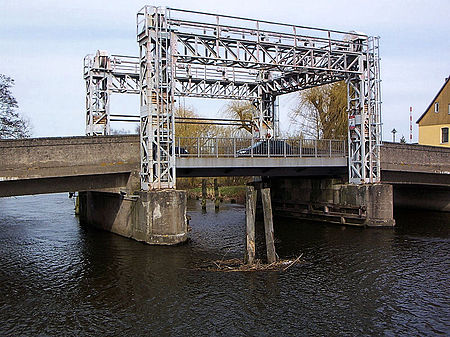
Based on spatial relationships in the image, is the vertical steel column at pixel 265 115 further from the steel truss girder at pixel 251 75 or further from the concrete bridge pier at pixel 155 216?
the concrete bridge pier at pixel 155 216

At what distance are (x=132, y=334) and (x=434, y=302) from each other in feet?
26.6

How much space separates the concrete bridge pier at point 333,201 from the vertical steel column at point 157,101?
10368mm

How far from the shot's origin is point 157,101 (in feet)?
65.3

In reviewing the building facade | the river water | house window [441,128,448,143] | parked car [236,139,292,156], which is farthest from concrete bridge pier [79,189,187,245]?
house window [441,128,448,143]

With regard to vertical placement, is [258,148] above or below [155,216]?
above

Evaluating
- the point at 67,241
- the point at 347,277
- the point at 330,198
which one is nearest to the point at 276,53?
the point at 330,198

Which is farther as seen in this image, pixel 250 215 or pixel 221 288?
pixel 250 215

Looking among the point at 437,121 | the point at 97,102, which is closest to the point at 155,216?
the point at 97,102

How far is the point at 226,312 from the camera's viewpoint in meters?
12.0

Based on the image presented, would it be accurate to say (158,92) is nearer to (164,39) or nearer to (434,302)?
(164,39)

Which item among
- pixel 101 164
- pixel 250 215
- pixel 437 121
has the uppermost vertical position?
pixel 437 121

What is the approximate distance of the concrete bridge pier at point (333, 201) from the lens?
2425 cm

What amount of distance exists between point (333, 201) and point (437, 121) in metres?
26.7

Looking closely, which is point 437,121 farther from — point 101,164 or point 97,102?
point 101,164
